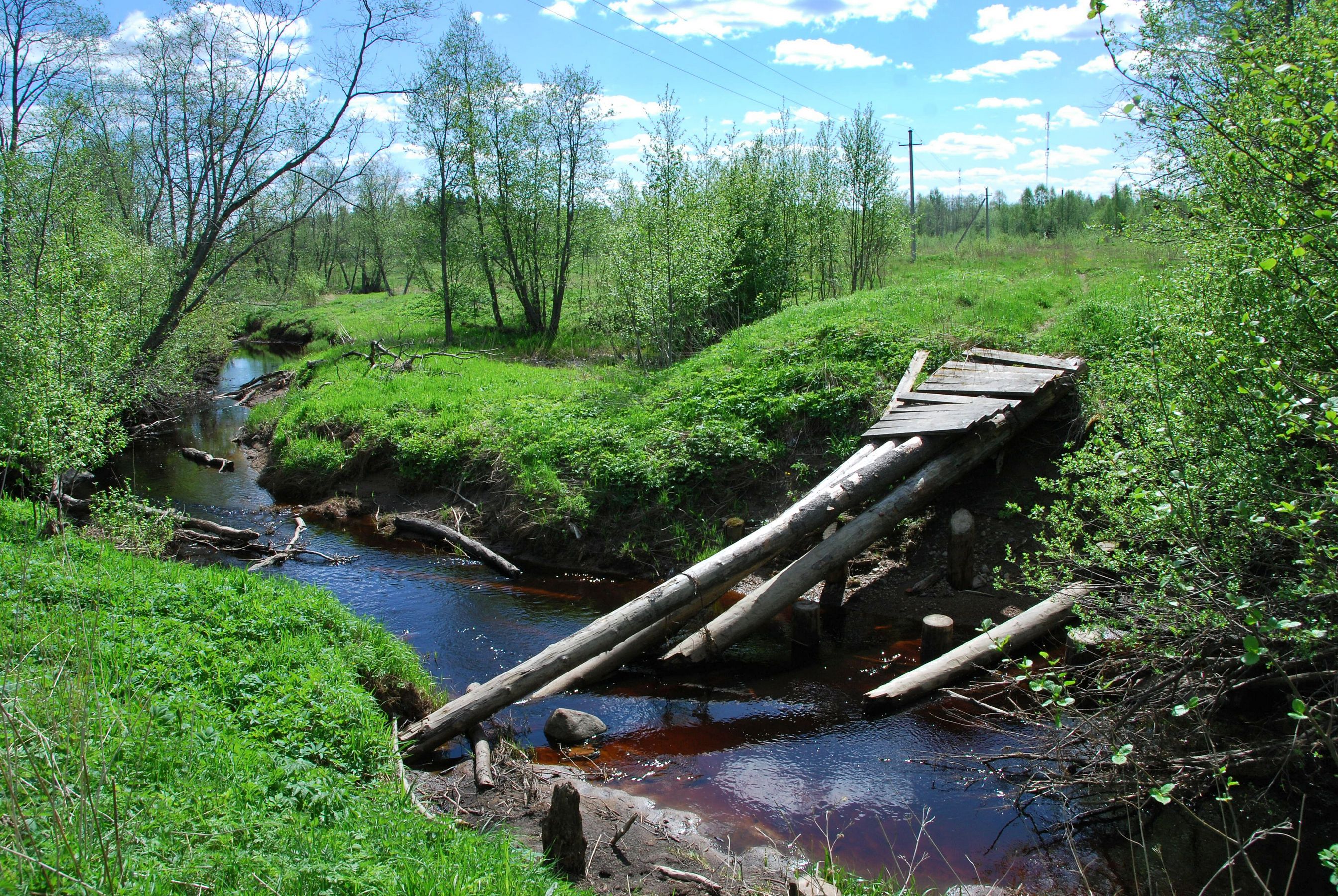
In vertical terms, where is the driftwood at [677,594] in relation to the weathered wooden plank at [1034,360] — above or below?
below

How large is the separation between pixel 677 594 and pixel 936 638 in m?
2.68

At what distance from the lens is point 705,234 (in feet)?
64.6

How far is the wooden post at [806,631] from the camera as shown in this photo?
881 cm

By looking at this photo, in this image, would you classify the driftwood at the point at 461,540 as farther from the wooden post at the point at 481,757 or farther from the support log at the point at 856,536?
the wooden post at the point at 481,757

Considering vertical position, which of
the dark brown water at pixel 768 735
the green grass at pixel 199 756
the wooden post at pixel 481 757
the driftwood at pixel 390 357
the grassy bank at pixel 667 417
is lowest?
the dark brown water at pixel 768 735

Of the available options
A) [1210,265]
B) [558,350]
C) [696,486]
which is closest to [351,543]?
[696,486]

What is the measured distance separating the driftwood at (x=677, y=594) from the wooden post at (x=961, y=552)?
3.06 ft

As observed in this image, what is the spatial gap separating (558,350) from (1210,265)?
21854 mm

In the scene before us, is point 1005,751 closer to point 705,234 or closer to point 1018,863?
point 1018,863

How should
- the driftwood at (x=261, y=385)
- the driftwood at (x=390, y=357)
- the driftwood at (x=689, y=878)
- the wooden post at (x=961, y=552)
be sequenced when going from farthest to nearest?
the driftwood at (x=261, y=385) → the driftwood at (x=390, y=357) → the wooden post at (x=961, y=552) → the driftwood at (x=689, y=878)

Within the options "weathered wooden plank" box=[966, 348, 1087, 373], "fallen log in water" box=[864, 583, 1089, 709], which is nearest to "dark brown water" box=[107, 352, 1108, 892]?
"fallen log in water" box=[864, 583, 1089, 709]

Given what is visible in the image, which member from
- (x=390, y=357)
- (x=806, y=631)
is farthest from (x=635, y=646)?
(x=390, y=357)

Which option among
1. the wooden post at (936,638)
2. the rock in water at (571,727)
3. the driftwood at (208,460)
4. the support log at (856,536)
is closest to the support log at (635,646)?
the support log at (856,536)

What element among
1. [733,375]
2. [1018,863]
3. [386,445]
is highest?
[733,375]
